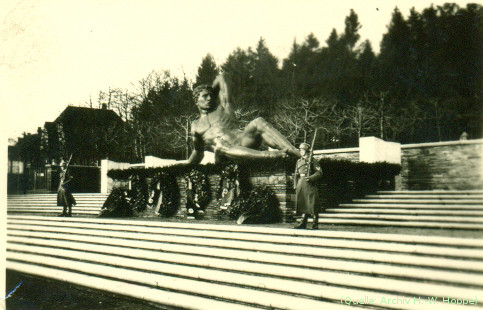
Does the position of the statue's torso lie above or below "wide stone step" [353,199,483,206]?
above

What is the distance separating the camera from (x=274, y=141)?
783 cm

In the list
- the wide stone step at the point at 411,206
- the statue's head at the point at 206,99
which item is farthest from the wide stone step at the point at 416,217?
the statue's head at the point at 206,99

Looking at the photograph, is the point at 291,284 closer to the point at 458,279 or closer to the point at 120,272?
the point at 458,279

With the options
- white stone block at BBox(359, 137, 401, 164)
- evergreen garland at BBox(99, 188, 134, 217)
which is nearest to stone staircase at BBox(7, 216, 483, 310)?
evergreen garland at BBox(99, 188, 134, 217)

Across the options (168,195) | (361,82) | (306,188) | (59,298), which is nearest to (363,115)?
(361,82)

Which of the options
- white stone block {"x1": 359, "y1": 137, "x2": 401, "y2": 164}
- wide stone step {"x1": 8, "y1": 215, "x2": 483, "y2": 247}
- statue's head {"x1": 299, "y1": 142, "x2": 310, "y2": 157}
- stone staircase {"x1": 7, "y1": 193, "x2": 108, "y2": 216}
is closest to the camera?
wide stone step {"x1": 8, "y1": 215, "x2": 483, "y2": 247}

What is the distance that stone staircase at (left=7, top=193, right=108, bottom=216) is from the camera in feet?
40.8

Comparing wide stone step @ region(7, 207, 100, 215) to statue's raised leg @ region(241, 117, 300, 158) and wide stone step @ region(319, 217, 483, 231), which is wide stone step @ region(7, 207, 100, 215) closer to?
statue's raised leg @ region(241, 117, 300, 158)

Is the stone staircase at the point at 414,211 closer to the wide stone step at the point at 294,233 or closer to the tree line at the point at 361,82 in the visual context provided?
the wide stone step at the point at 294,233

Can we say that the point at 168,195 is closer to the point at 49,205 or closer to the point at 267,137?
the point at 267,137

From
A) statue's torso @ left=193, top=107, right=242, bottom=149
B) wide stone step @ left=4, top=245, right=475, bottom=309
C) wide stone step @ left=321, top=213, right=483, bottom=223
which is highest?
statue's torso @ left=193, top=107, right=242, bottom=149

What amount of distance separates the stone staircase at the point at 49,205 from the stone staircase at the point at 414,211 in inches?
285

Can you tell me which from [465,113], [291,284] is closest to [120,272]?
[291,284]

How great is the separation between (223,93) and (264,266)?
14.7 feet
